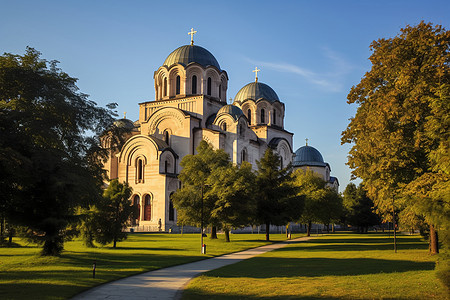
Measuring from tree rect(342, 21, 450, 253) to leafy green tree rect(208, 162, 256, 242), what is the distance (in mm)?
11441

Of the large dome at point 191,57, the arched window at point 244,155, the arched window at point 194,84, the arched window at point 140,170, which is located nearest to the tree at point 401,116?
the arched window at point 244,155

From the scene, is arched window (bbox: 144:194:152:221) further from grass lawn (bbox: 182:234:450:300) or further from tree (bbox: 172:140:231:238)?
grass lawn (bbox: 182:234:450:300)

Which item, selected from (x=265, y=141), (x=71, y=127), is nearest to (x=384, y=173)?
(x=71, y=127)

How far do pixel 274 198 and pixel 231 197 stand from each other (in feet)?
25.7

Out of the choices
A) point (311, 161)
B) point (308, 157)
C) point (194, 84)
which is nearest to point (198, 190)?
point (194, 84)

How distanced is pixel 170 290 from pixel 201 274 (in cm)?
387

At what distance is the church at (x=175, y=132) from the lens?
5806 cm

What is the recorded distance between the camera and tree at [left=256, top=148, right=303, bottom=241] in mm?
41594

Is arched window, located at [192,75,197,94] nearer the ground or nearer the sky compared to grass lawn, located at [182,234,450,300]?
nearer the sky

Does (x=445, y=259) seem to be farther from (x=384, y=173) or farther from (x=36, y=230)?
(x=36, y=230)

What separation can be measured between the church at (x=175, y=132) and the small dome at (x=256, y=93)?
8472 mm

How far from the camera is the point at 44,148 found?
21031 millimetres

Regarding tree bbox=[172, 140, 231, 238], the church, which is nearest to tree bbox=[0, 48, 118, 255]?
tree bbox=[172, 140, 231, 238]

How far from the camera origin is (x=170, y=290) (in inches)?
559
